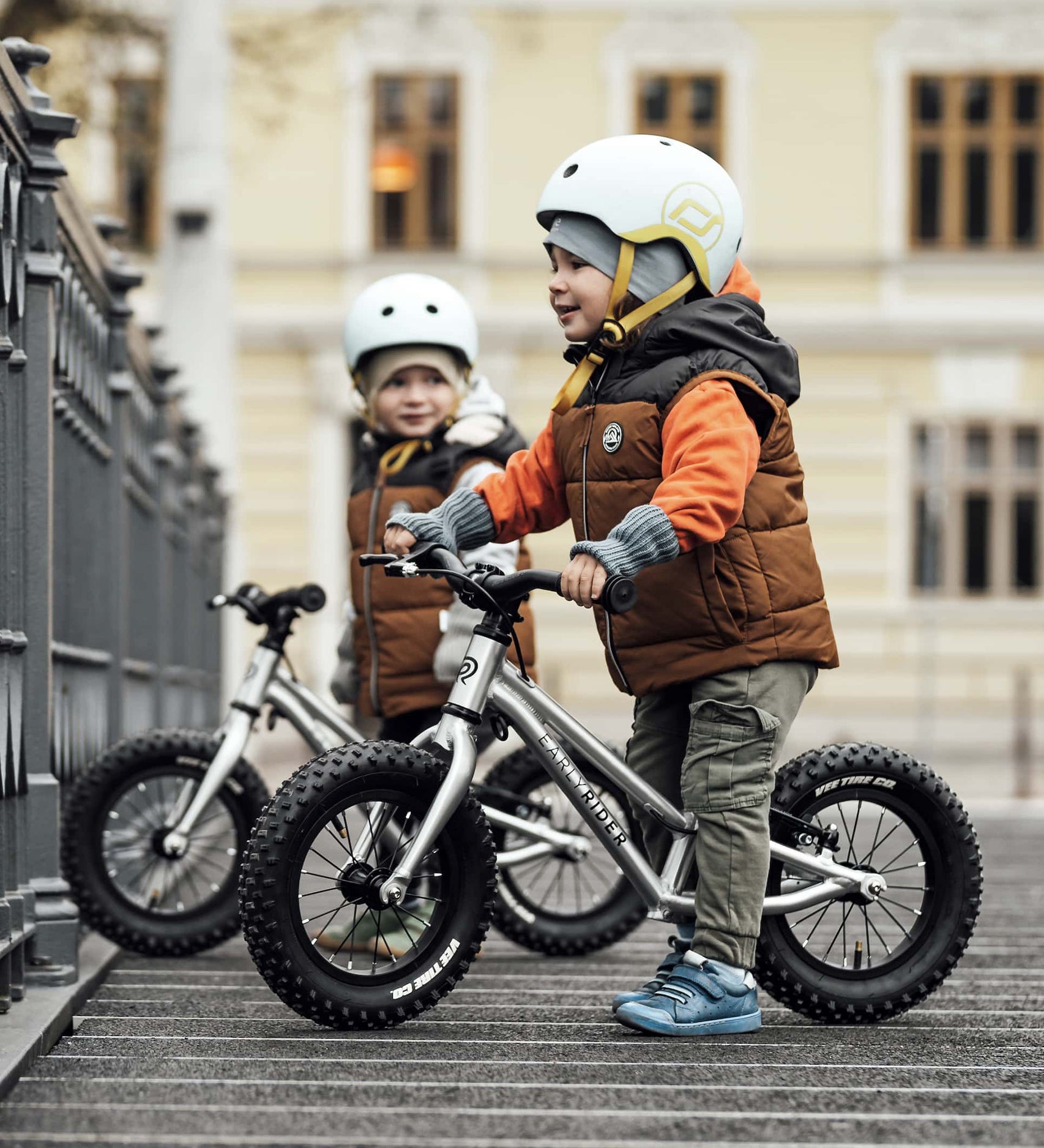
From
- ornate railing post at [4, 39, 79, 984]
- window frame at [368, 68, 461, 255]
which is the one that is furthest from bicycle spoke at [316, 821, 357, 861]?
window frame at [368, 68, 461, 255]

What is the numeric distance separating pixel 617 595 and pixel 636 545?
0.35 ft

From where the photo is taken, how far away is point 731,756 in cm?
430

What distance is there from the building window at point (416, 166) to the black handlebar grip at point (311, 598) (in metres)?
19.2

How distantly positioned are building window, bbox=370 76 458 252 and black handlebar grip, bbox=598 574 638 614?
68.0 feet

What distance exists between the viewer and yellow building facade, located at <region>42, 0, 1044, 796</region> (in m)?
23.8

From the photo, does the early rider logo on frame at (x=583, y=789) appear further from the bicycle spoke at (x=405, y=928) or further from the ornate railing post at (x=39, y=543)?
the ornate railing post at (x=39, y=543)

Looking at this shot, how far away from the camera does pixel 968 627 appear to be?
23.5 m

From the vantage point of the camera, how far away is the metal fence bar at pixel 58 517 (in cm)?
448

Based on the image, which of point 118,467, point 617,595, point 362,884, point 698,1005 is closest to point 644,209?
point 617,595

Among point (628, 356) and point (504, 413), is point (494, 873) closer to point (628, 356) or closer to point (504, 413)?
point (628, 356)

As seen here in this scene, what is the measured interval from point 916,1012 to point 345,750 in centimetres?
137

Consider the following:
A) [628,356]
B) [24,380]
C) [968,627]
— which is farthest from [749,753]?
[968,627]

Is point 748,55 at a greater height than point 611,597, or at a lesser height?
greater

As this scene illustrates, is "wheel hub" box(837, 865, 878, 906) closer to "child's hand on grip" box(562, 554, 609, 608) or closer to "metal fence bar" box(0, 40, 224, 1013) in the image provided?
"child's hand on grip" box(562, 554, 609, 608)
